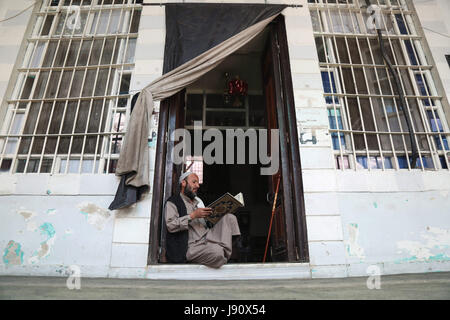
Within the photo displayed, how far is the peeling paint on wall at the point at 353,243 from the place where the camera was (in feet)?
9.20

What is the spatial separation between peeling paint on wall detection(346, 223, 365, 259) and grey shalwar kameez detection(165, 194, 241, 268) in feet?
3.79

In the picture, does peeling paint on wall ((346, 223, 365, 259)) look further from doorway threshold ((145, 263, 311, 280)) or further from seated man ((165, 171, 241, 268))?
seated man ((165, 171, 241, 268))

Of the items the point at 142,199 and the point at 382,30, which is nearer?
the point at 142,199

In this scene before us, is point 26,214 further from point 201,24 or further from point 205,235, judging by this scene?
point 201,24

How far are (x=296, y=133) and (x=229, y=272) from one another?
1.67m

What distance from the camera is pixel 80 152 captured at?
10.6 feet

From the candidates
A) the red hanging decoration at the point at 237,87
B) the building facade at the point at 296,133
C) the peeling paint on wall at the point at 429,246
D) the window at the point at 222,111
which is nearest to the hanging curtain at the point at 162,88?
the building facade at the point at 296,133

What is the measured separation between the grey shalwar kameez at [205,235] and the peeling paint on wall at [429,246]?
1.74m

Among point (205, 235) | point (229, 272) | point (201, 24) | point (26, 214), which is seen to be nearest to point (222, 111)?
point (201, 24)

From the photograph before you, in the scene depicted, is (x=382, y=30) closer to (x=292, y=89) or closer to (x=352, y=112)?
(x=352, y=112)

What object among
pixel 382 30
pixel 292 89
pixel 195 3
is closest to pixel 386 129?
pixel 292 89

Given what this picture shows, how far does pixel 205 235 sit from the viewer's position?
2.84 meters

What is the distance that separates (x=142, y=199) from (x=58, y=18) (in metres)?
2.99

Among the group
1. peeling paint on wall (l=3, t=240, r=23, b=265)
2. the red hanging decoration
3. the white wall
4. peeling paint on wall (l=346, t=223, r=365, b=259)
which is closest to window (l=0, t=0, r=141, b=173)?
peeling paint on wall (l=3, t=240, r=23, b=265)
